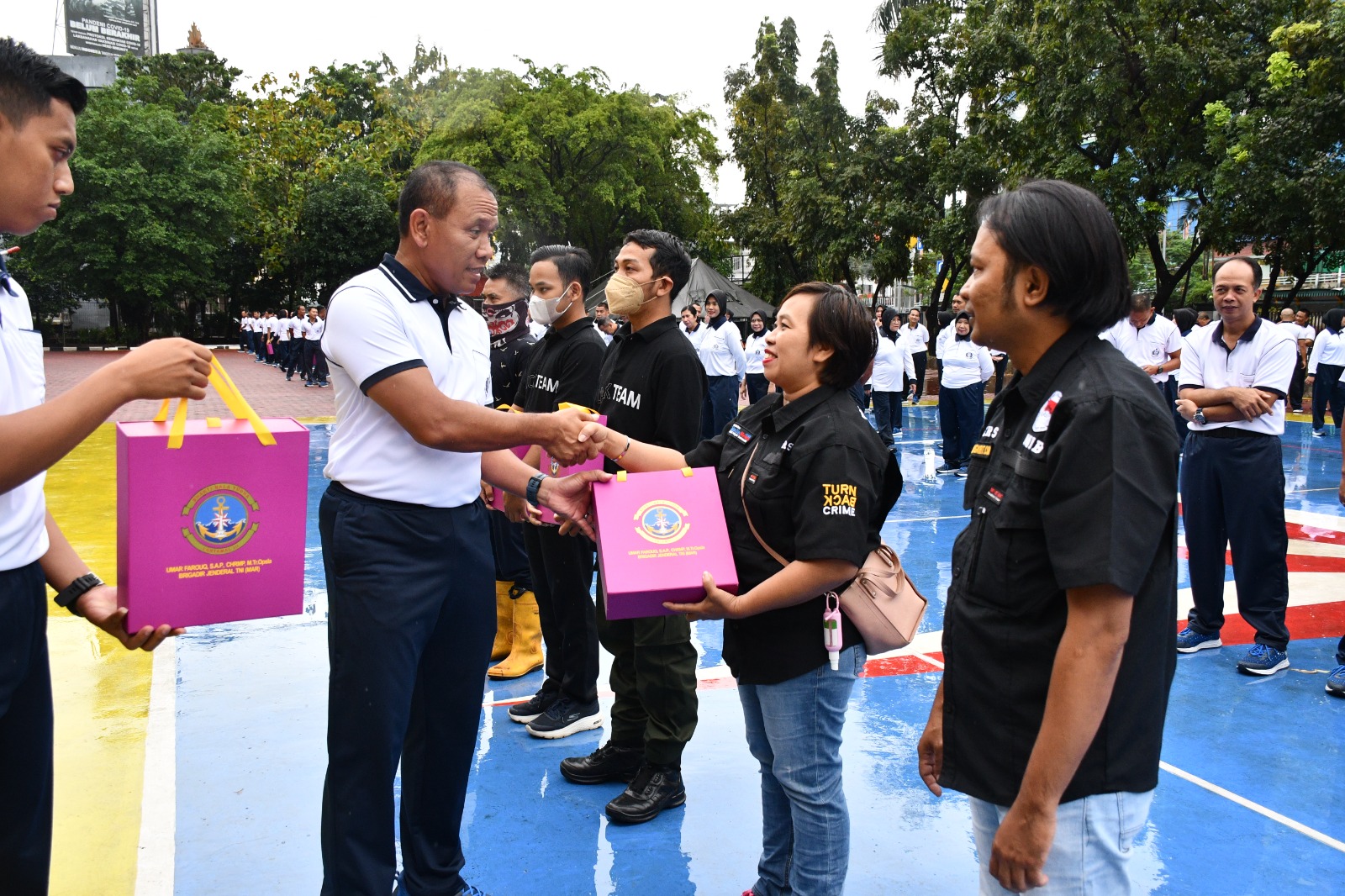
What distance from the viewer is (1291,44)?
537 inches

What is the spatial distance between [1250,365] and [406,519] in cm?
438

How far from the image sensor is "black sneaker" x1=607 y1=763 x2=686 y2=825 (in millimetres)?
3445

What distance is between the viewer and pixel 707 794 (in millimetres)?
3684

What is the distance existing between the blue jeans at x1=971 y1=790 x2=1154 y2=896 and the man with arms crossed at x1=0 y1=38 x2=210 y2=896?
6.11 ft

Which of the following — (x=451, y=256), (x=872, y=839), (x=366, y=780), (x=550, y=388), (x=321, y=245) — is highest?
(x=321, y=245)

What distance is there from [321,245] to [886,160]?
25441 mm

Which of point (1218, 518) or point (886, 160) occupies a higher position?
point (886, 160)

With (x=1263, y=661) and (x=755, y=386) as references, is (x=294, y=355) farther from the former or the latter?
(x=1263, y=661)

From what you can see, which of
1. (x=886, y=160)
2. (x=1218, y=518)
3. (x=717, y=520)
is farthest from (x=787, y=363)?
(x=886, y=160)

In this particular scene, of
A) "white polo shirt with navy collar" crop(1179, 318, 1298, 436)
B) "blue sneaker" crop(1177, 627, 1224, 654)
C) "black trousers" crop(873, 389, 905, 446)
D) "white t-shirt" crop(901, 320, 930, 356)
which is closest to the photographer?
"white polo shirt with navy collar" crop(1179, 318, 1298, 436)

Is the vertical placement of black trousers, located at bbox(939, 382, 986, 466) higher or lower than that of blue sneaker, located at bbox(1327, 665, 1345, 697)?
higher

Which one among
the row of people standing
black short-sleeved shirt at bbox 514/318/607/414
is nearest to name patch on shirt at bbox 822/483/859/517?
black short-sleeved shirt at bbox 514/318/607/414

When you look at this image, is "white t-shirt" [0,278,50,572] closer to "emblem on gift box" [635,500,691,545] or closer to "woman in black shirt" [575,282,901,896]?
"emblem on gift box" [635,500,691,545]

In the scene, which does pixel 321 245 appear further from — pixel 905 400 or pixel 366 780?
pixel 366 780
